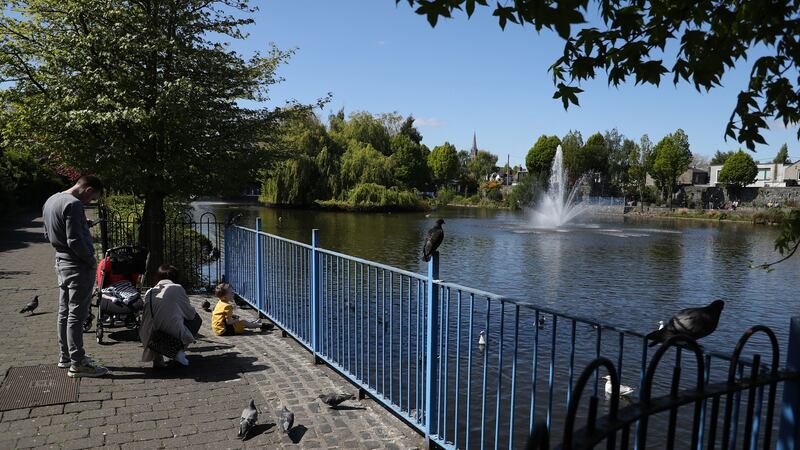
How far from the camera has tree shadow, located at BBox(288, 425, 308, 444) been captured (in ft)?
15.4

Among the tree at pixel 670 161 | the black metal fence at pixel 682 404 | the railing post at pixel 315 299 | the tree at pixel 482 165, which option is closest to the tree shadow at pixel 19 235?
the railing post at pixel 315 299

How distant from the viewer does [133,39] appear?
902cm

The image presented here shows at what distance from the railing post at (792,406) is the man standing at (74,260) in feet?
18.4

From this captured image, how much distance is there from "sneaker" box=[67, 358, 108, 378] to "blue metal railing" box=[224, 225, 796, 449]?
2237 millimetres

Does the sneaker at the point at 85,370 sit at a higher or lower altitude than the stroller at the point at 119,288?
lower

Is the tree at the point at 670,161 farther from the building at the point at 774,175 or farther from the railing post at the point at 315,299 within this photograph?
the railing post at the point at 315,299

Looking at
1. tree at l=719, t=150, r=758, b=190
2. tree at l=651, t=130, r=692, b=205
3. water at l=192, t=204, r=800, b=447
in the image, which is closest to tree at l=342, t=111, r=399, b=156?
water at l=192, t=204, r=800, b=447

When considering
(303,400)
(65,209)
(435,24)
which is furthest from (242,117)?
(435,24)

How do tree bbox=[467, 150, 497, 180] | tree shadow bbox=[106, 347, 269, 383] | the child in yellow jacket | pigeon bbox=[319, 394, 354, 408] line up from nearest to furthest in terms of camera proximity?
pigeon bbox=[319, 394, 354, 408] → tree shadow bbox=[106, 347, 269, 383] → the child in yellow jacket → tree bbox=[467, 150, 497, 180]

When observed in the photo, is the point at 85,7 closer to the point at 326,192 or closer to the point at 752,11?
the point at 752,11

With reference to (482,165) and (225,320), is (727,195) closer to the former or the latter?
(482,165)

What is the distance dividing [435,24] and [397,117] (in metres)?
76.3

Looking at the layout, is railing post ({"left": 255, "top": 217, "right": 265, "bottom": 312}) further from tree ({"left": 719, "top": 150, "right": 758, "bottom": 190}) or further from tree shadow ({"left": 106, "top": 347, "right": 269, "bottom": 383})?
tree ({"left": 719, "top": 150, "right": 758, "bottom": 190})

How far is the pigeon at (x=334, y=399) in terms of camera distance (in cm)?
529
